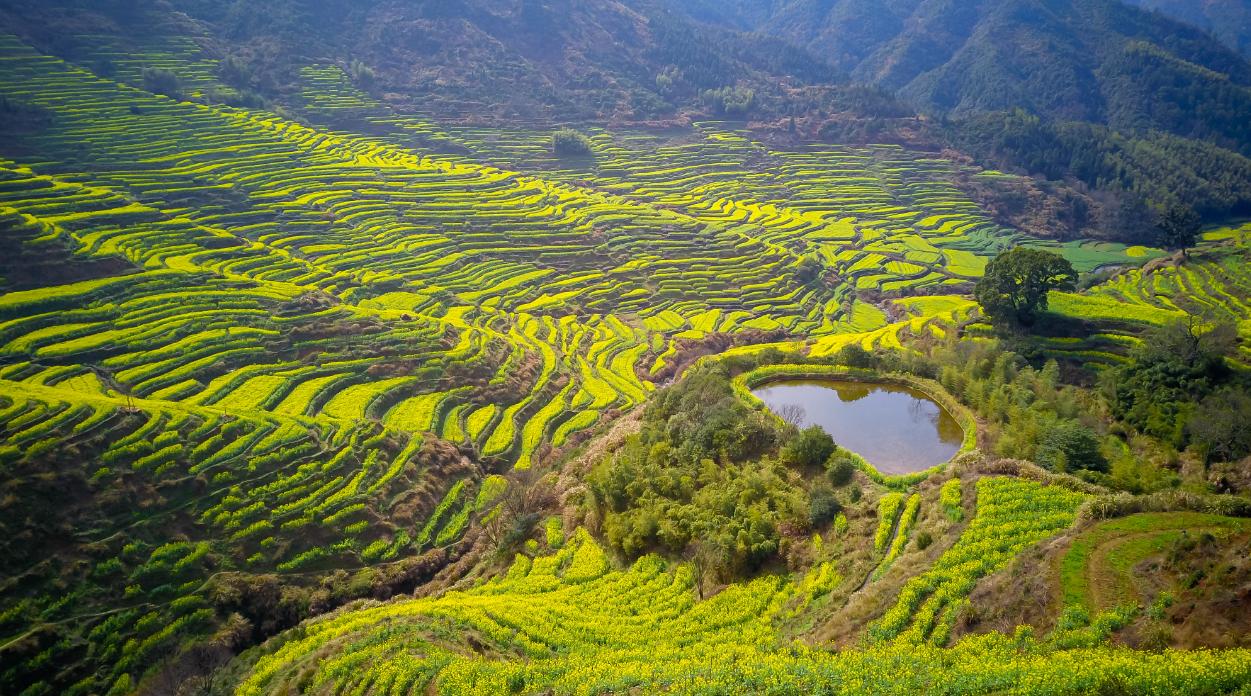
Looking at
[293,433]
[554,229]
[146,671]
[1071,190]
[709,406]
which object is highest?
[1071,190]

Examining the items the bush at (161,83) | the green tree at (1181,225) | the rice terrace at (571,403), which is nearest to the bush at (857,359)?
the rice terrace at (571,403)

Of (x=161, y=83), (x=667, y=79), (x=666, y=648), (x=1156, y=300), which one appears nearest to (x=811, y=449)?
(x=666, y=648)

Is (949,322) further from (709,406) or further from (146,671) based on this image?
(146,671)

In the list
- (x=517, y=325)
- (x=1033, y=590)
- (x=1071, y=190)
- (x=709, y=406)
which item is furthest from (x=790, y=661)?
(x=1071, y=190)

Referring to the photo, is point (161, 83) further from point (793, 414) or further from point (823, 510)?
point (823, 510)

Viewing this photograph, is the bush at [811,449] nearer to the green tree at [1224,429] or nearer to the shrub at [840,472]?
the shrub at [840,472]

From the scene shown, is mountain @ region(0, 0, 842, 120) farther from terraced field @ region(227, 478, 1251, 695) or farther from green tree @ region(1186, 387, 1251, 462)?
green tree @ region(1186, 387, 1251, 462)
